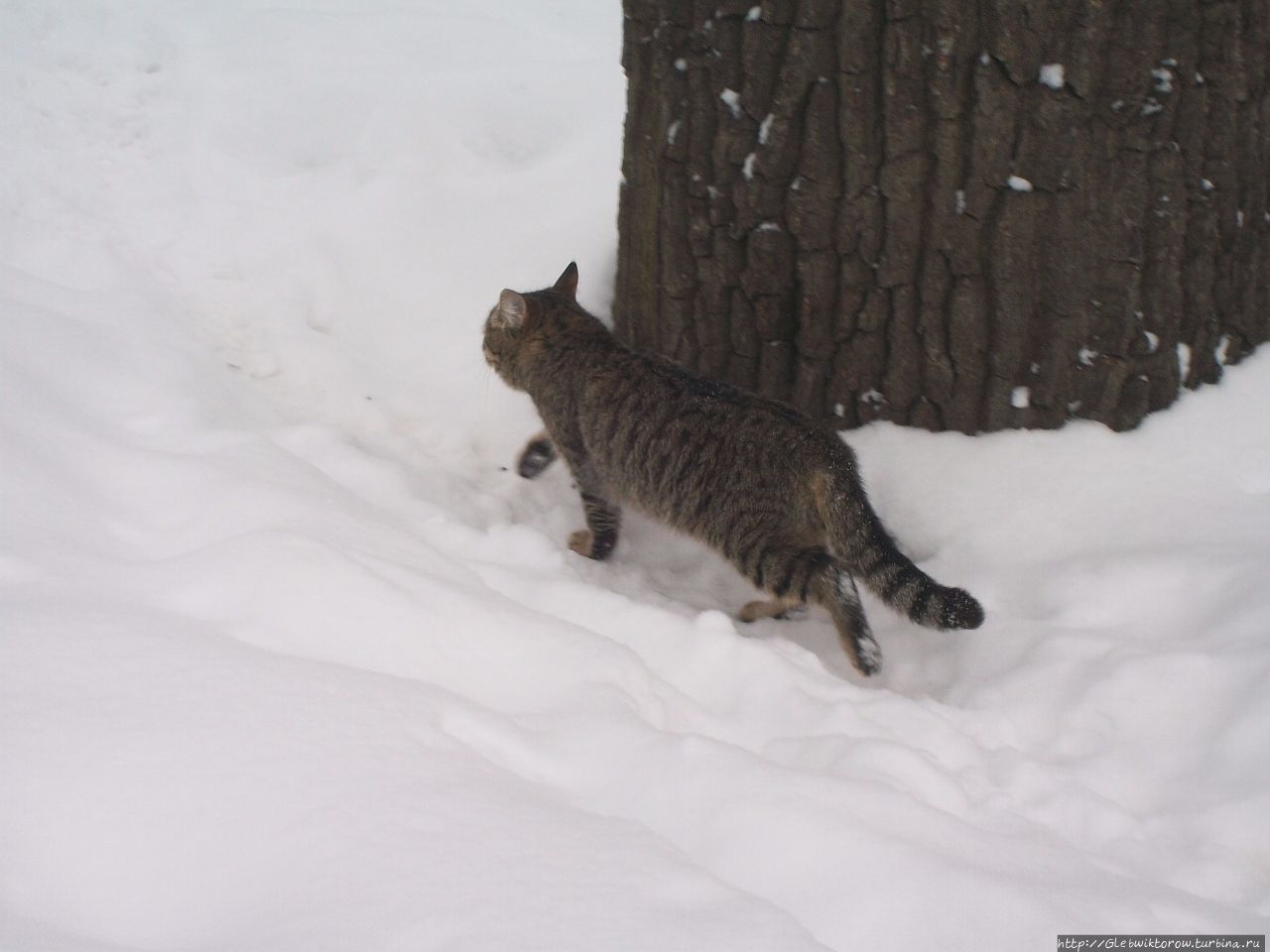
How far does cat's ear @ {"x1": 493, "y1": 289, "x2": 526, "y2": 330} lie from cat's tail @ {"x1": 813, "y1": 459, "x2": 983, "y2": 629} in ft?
4.61

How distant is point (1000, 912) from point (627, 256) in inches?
Result: 112

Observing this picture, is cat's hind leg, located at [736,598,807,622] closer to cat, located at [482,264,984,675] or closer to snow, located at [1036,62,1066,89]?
cat, located at [482,264,984,675]

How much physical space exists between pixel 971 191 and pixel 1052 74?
0.39 metres

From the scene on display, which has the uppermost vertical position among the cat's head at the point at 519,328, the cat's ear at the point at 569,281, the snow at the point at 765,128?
the snow at the point at 765,128

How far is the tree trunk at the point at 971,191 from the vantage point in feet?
9.75

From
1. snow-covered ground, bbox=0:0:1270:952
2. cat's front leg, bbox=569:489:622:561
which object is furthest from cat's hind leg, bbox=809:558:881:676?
cat's front leg, bbox=569:489:622:561

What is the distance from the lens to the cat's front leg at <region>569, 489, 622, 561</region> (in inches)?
147

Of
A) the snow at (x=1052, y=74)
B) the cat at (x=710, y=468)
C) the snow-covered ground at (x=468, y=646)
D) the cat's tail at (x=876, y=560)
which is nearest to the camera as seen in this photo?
the snow-covered ground at (x=468, y=646)

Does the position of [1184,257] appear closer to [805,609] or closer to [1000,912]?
[805,609]

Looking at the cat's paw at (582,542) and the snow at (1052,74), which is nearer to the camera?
the snow at (1052,74)

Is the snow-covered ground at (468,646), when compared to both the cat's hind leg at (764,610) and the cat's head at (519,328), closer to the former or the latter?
the cat's hind leg at (764,610)

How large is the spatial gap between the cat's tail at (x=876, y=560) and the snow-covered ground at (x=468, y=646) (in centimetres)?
26

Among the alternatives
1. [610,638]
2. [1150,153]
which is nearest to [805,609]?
[610,638]

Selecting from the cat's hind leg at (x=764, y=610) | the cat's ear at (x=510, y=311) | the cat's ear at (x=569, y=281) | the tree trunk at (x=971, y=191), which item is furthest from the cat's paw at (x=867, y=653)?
the cat's ear at (x=569, y=281)
